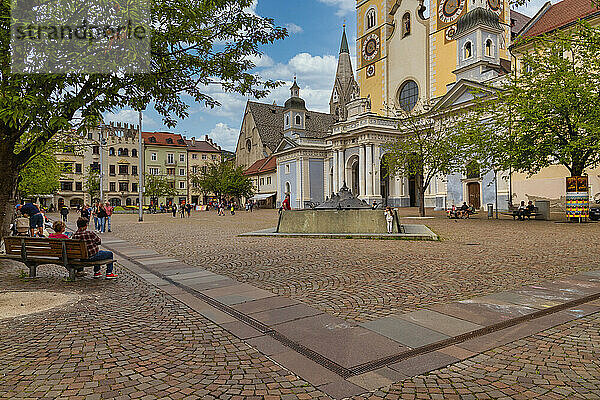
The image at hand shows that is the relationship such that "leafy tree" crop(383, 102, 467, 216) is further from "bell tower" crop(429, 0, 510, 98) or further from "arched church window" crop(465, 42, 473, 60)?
"bell tower" crop(429, 0, 510, 98)

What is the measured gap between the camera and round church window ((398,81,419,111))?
55.6 metres

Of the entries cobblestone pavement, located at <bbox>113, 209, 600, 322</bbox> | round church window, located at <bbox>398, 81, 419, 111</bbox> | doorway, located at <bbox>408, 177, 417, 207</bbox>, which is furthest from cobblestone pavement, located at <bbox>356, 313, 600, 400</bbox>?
round church window, located at <bbox>398, 81, 419, 111</bbox>

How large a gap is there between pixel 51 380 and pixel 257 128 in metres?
85.3

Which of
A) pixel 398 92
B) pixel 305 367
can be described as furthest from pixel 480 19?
pixel 305 367

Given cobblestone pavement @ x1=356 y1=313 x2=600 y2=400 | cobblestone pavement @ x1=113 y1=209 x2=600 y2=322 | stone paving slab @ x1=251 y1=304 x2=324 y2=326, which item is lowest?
cobblestone pavement @ x1=356 y1=313 x2=600 y2=400

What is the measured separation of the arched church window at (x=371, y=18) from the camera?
202 feet

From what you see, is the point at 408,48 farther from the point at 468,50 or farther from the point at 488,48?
the point at 488,48

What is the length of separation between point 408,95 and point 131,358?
187 feet

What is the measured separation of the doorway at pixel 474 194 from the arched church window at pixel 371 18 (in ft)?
102

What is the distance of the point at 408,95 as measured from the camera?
56969 mm

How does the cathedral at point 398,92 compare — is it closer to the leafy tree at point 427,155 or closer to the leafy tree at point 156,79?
the leafy tree at point 427,155

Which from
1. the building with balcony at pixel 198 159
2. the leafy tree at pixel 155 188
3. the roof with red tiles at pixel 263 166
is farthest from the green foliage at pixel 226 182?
the building with balcony at pixel 198 159

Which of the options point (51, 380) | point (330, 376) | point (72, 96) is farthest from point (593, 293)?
point (72, 96)

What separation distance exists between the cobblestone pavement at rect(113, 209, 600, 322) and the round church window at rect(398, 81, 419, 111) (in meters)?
42.2
